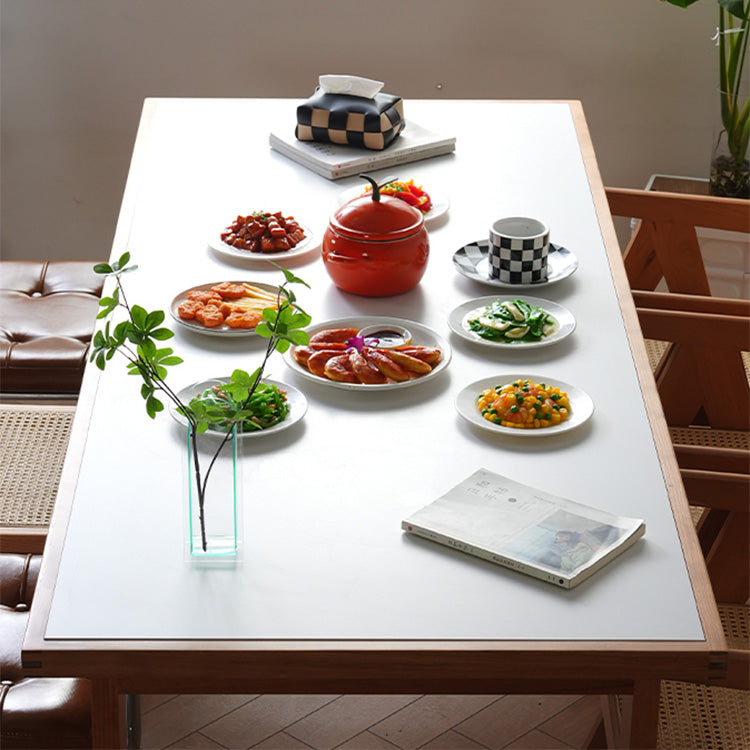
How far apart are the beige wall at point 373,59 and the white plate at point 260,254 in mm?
1603

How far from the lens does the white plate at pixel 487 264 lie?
6.26 ft

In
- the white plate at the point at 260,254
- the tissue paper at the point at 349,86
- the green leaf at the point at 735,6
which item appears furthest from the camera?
the green leaf at the point at 735,6

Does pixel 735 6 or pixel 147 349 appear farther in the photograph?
pixel 735 6

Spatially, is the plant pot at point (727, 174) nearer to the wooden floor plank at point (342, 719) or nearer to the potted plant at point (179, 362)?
the wooden floor plank at point (342, 719)

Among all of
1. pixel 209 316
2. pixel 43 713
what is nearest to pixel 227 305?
pixel 209 316

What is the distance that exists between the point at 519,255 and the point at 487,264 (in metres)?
0.10

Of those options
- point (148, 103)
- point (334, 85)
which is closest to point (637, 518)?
point (334, 85)

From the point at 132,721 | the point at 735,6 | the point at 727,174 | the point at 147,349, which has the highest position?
the point at 735,6

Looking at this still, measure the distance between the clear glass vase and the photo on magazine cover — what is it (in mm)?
307

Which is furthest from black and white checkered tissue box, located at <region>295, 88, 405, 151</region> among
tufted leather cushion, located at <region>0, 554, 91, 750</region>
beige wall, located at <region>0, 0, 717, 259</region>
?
tufted leather cushion, located at <region>0, 554, 91, 750</region>

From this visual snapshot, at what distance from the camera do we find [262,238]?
2021mm

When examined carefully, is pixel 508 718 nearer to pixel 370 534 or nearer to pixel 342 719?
pixel 342 719

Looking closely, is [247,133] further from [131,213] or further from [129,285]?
[129,285]

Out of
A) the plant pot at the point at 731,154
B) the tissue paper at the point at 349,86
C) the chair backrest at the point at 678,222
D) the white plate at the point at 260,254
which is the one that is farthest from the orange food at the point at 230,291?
the plant pot at the point at 731,154
